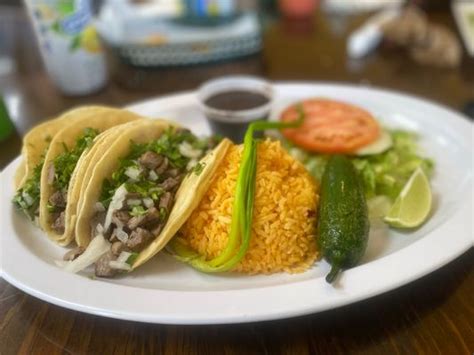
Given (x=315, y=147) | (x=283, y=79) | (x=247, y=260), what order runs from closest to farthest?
(x=247, y=260) < (x=315, y=147) < (x=283, y=79)

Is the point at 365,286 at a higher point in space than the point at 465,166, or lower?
higher

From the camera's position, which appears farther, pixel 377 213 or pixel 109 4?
pixel 109 4

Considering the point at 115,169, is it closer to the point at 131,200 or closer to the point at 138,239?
the point at 131,200

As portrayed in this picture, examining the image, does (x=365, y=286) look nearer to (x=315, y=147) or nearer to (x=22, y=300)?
(x=315, y=147)

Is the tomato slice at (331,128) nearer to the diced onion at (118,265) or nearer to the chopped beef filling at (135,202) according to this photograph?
the chopped beef filling at (135,202)

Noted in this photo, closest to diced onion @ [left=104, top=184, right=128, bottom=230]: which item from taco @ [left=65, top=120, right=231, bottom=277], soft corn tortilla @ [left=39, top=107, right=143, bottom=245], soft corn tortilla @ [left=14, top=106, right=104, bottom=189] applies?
taco @ [left=65, top=120, right=231, bottom=277]

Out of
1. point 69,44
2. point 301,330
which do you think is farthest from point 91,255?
point 69,44

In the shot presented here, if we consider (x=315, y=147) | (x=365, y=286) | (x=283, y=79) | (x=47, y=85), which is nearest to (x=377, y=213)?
(x=315, y=147)
